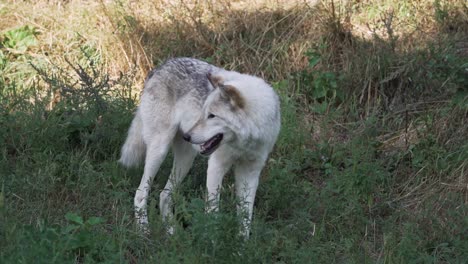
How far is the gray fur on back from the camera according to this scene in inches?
248

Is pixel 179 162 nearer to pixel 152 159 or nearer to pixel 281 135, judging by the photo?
pixel 152 159

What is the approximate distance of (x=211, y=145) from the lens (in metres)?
5.80

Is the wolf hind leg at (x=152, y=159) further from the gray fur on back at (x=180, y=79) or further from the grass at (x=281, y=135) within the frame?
the gray fur on back at (x=180, y=79)

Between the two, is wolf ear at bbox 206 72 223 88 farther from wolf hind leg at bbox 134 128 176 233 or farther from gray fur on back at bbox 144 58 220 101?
wolf hind leg at bbox 134 128 176 233

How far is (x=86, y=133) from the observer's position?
701cm

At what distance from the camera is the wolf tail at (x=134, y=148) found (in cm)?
665

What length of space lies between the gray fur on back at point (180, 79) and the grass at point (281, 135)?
30.3 inches

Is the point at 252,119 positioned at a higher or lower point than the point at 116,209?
higher

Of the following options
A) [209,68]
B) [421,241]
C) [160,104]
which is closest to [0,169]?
[160,104]

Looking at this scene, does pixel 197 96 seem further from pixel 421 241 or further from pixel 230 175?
pixel 421 241

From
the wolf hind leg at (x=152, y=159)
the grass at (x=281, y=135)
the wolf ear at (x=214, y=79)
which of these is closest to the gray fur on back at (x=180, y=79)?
the wolf ear at (x=214, y=79)

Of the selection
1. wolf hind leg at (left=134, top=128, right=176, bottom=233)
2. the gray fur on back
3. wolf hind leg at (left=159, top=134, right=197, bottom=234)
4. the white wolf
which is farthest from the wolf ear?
wolf hind leg at (left=159, top=134, right=197, bottom=234)

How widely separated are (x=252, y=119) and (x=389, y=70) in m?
2.58

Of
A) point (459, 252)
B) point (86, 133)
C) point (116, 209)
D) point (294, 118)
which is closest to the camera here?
point (459, 252)
